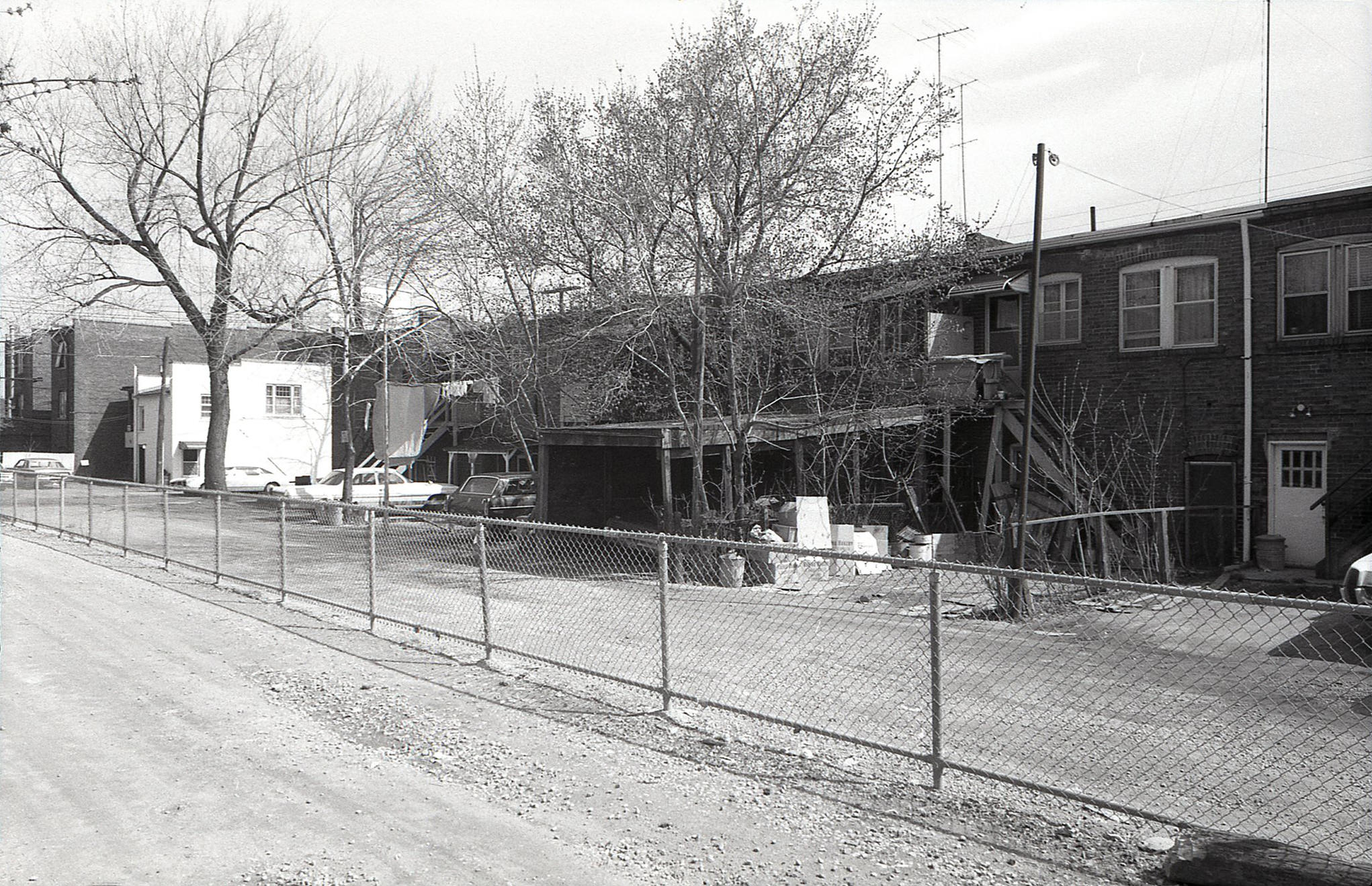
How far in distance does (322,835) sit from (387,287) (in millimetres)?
23698

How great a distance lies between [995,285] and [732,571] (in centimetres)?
919

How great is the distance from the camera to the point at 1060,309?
808 inches

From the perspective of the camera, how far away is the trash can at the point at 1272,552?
17.1m

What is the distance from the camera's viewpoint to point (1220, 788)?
579 cm

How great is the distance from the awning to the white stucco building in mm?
28860

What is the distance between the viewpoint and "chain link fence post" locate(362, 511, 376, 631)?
952cm

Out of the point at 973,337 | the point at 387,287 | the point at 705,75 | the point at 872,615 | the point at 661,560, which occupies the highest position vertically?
the point at 705,75

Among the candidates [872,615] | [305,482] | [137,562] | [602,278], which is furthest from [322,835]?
[305,482]

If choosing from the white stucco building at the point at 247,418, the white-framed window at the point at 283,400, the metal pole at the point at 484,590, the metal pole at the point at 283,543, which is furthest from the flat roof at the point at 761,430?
the white-framed window at the point at 283,400

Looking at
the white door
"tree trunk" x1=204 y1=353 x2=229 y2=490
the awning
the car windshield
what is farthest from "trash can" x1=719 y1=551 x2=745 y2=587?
"tree trunk" x1=204 y1=353 x2=229 y2=490

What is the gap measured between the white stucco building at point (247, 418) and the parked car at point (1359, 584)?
37948 mm

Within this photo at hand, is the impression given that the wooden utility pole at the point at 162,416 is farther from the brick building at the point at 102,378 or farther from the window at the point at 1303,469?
the window at the point at 1303,469

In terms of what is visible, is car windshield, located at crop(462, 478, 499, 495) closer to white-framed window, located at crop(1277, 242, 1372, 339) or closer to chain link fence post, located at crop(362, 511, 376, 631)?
chain link fence post, located at crop(362, 511, 376, 631)

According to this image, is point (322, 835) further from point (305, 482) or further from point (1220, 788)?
point (305, 482)
